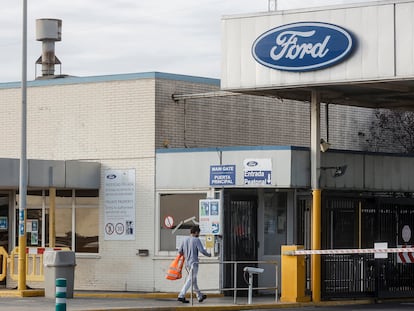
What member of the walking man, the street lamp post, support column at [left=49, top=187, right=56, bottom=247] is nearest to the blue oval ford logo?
the walking man

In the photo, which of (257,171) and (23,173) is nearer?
(23,173)

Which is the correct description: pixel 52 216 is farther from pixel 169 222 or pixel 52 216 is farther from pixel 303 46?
pixel 303 46

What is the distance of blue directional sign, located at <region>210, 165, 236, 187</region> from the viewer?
28031 millimetres

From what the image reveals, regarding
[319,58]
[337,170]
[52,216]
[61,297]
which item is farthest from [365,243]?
[61,297]

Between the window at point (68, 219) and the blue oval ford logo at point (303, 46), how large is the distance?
7.48m

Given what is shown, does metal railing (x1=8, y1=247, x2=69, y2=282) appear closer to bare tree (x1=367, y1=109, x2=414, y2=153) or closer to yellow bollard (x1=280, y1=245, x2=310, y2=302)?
yellow bollard (x1=280, y1=245, x2=310, y2=302)

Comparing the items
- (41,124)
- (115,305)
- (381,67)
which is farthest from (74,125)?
(381,67)

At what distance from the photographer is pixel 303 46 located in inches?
990

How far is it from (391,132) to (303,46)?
13.0 m

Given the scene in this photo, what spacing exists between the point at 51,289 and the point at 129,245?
409 cm

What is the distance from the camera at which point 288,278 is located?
1035 inches

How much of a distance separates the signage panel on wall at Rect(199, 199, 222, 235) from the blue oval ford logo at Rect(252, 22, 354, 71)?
4309 mm

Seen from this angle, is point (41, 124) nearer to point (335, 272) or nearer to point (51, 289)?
point (51, 289)

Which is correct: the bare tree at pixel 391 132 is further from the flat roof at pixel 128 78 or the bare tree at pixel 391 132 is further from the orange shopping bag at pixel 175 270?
the orange shopping bag at pixel 175 270
